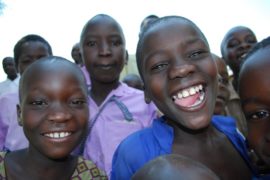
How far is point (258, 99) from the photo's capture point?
4.33ft

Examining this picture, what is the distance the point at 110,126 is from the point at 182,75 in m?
0.87

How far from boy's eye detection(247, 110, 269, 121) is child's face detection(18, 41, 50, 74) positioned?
2.08 meters

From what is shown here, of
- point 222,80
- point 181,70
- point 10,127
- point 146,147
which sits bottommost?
point 10,127

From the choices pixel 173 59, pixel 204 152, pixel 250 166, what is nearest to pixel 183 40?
pixel 173 59

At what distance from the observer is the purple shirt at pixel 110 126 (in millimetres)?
2160

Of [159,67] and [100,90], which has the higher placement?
[159,67]

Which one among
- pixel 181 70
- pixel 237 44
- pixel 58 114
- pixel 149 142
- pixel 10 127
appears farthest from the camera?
pixel 237 44

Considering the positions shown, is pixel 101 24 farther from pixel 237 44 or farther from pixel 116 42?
pixel 237 44

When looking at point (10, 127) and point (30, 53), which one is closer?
point (10, 127)

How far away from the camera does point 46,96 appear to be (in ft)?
5.68

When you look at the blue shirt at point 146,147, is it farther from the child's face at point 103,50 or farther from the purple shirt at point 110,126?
the child's face at point 103,50

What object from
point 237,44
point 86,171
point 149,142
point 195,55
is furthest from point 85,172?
point 237,44

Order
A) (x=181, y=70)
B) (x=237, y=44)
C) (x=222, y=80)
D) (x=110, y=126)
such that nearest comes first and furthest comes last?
1. (x=181, y=70)
2. (x=110, y=126)
3. (x=222, y=80)
4. (x=237, y=44)

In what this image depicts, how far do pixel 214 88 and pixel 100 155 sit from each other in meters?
0.94
